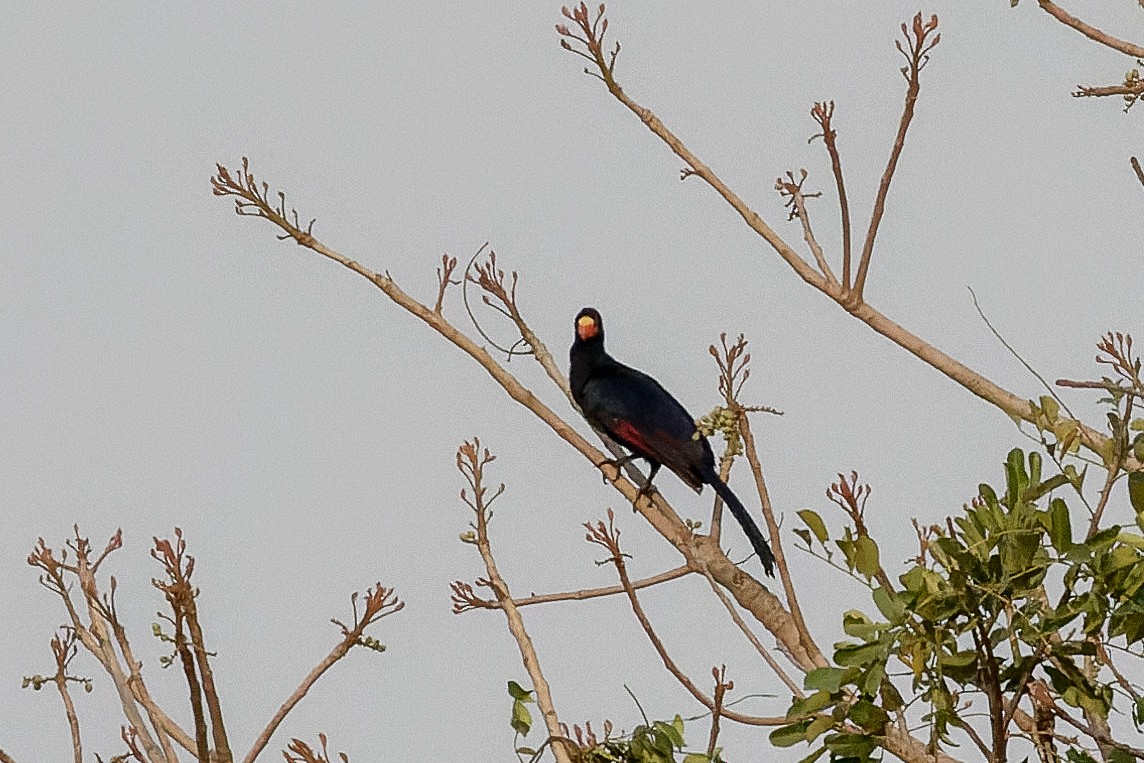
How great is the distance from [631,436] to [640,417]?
143 mm

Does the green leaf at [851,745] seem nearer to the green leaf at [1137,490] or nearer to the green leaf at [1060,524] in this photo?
the green leaf at [1060,524]

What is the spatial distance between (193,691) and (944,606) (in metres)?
1.22

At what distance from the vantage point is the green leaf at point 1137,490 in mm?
2869

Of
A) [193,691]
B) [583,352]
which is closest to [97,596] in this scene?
[193,691]

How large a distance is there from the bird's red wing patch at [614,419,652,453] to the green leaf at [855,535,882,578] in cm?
348

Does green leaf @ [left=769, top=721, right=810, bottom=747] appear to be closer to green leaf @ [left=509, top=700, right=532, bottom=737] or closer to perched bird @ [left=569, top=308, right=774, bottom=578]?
green leaf @ [left=509, top=700, right=532, bottom=737]

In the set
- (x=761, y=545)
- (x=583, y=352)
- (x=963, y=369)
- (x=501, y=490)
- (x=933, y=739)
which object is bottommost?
(x=933, y=739)

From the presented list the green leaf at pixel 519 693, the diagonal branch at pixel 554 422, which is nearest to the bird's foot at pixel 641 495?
the diagonal branch at pixel 554 422

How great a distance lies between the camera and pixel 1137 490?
287 cm

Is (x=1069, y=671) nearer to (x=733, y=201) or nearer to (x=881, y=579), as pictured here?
(x=881, y=579)

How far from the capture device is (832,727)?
3016mm

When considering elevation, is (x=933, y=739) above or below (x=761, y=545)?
below

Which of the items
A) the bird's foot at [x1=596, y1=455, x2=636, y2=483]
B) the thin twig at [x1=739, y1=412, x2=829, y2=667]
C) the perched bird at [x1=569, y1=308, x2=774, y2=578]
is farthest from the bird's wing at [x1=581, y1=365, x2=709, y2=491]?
the thin twig at [x1=739, y1=412, x2=829, y2=667]

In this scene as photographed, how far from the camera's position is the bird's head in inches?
309
